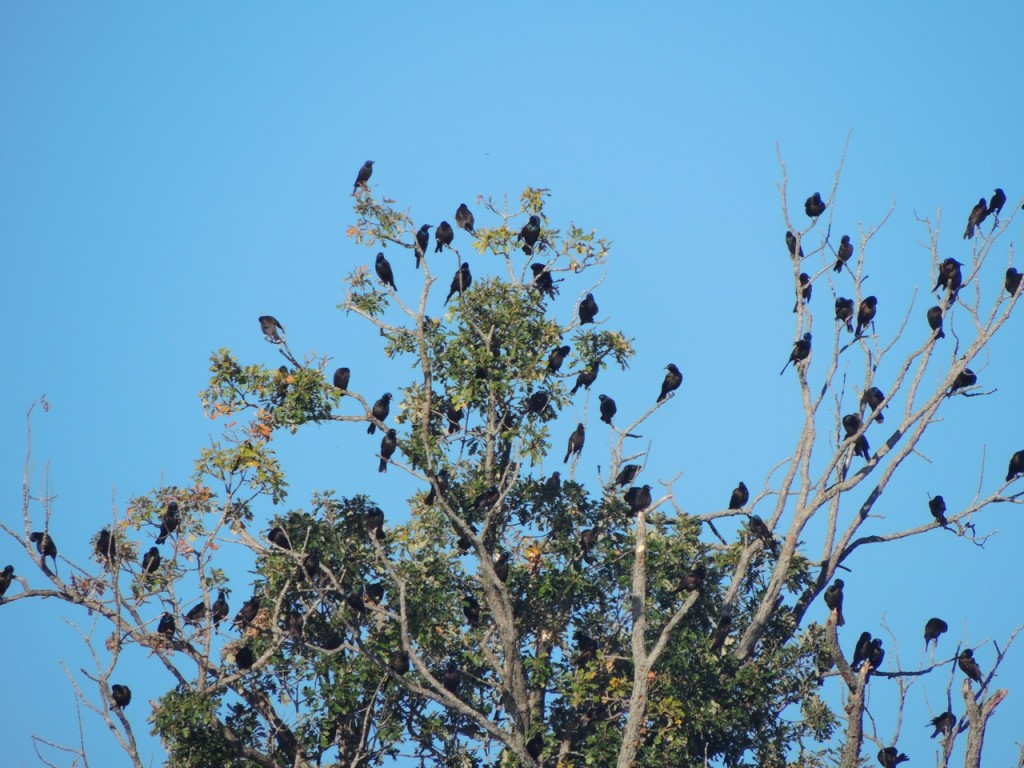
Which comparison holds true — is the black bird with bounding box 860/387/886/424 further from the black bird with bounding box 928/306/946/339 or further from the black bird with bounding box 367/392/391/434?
the black bird with bounding box 367/392/391/434

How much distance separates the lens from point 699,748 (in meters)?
14.5

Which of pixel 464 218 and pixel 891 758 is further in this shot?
pixel 464 218

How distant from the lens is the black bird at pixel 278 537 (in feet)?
47.0

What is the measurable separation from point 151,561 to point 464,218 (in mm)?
5606

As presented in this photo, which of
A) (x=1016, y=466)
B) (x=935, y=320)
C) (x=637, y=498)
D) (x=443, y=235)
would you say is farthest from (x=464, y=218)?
(x=1016, y=466)

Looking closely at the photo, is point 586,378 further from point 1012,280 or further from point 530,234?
point 1012,280

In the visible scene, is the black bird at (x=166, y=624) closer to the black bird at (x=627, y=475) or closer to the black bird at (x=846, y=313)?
the black bird at (x=627, y=475)

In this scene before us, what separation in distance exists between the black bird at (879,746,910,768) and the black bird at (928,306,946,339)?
497 centimetres

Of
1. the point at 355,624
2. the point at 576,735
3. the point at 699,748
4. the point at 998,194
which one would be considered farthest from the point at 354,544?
the point at 998,194

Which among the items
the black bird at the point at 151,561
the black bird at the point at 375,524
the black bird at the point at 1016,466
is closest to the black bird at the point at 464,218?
the black bird at the point at 375,524

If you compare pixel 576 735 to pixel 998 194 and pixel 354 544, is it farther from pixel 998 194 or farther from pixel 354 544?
pixel 998 194

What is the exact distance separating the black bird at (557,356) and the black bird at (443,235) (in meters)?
2.64

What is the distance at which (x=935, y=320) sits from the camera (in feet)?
54.5

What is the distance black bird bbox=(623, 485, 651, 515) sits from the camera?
50.7ft
